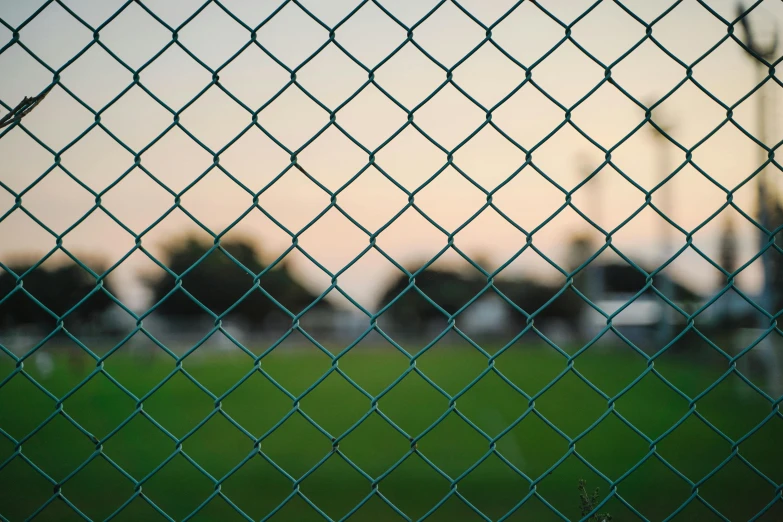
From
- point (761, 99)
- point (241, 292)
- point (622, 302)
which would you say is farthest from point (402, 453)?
point (241, 292)

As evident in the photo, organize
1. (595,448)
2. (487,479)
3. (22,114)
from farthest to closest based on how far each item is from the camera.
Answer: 1. (595,448)
2. (487,479)
3. (22,114)

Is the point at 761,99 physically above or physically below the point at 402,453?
above

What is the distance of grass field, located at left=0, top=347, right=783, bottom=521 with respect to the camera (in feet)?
18.1

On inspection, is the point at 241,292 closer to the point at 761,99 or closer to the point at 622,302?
the point at 622,302

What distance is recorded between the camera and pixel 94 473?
281 inches

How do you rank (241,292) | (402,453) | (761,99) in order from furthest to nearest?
(241,292)
(402,453)
(761,99)

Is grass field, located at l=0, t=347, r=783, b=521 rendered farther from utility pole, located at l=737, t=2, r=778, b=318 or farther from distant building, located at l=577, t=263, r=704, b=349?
distant building, located at l=577, t=263, r=704, b=349

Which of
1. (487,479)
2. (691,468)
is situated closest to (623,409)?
(691,468)

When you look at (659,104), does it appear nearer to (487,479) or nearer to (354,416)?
(487,479)

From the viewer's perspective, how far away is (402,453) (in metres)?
8.74

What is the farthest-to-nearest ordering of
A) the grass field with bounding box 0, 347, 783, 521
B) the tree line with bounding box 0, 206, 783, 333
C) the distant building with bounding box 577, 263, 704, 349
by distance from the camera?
the distant building with bounding box 577, 263, 704, 349
the grass field with bounding box 0, 347, 783, 521
the tree line with bounding box 0, 206, 783, 333

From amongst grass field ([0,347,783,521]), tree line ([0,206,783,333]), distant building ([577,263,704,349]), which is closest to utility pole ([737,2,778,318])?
tree line ([0,206,783,333])

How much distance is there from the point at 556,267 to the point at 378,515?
4306 millimetres

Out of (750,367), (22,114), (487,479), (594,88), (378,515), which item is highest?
(750,367)
